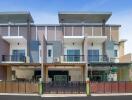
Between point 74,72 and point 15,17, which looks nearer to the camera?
point 15,17


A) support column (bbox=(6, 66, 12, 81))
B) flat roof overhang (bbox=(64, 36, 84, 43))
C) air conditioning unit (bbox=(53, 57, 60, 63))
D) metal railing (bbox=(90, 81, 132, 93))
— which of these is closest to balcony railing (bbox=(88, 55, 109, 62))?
flat roof overhang (bbox=(64, 36, 84, 43))

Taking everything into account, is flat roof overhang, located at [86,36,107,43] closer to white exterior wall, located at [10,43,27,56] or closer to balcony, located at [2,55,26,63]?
white exterior wall, located at [10,43,27,56]

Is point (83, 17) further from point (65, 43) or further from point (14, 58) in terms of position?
point (14, 58)

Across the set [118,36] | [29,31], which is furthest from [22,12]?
[118,36]

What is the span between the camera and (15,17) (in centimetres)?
4425

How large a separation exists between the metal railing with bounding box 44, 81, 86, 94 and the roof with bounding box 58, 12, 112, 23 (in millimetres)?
12823

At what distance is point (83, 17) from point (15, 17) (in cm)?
928

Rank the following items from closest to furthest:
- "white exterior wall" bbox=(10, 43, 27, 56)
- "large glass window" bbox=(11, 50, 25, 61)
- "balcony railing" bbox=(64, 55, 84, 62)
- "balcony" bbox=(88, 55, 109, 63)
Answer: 1. "balcony railing" bbox=(64, 55, 84, 62)
2. "large glass window" bbox=(11, 50, 25, 61)
3. "balcony" bbox=(88, 55, 109, 63)
4. "white exterior wall" bbox=(10, 43, 27, 56)

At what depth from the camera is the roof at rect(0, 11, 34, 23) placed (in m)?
43.0

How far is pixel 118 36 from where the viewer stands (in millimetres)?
43844

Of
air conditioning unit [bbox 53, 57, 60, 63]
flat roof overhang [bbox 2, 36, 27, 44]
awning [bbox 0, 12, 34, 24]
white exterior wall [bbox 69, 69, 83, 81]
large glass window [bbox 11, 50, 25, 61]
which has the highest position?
awning [bbox 0, 12, 34, 24]

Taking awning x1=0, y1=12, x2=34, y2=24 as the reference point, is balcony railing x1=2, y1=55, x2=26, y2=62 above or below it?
below

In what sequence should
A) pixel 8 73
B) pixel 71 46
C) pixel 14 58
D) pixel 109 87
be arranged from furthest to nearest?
1. pixel 71 46
2. pixel 14 58
3. pixel 8 73
4. pixel 109 87

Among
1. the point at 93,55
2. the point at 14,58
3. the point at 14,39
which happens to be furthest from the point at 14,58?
the point at 93,55
